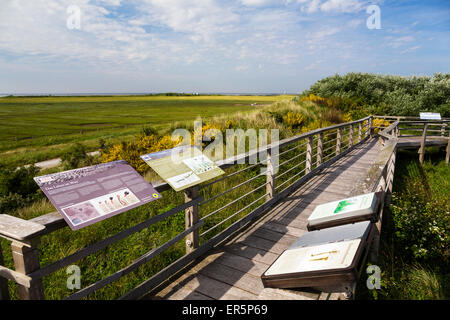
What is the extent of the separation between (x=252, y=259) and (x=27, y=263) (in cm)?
236

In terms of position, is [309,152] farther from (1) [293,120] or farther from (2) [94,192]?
(1) [293,120]

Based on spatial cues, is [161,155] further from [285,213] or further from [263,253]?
[285,213]

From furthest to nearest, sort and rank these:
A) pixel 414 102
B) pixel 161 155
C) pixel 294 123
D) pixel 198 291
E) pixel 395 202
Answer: pixel 414 102
pixel 294 123
pixel 395 202
pixel 161 155
pixel 198 291

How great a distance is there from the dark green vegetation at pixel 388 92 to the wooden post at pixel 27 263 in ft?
65.2

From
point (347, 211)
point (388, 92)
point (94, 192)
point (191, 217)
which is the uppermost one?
point (388, 92)

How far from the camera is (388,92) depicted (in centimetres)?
2206

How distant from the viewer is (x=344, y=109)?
64.3 feet

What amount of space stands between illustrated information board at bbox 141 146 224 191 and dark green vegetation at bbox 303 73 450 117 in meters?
18.1

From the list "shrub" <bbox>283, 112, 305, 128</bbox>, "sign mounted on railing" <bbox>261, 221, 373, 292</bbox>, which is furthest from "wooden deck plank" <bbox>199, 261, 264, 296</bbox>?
"shrub" <bbox>283, 112, 305, 128</bbox>

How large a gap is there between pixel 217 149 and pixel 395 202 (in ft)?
19.4

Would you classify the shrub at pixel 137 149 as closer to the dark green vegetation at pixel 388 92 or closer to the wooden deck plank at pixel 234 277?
the wooden deck plank at pixel 234 277

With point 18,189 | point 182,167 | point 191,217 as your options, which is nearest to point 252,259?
point 191,217

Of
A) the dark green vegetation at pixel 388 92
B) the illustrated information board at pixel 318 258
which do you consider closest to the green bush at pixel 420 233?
the illustrated information board at pixel 318 258
